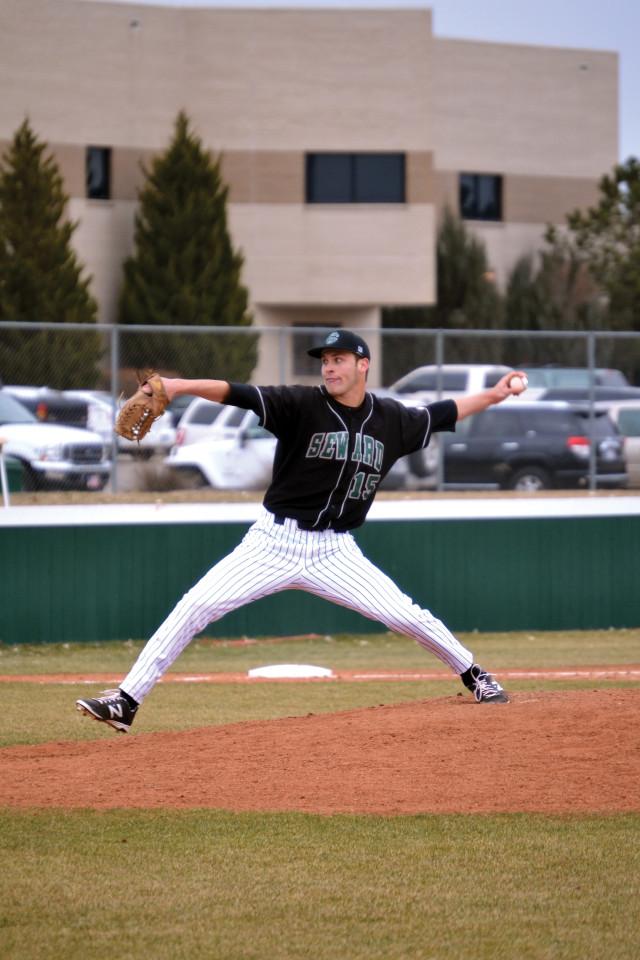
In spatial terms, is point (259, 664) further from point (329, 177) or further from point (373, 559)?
point (329, 177)

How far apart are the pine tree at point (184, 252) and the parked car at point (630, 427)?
14064 mm

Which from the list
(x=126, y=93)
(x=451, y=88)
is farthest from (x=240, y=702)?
(x=451, y=88)

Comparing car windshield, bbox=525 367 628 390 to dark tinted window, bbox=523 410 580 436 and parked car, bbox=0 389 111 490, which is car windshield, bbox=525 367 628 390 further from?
parked car, bbox=0 389 111 490

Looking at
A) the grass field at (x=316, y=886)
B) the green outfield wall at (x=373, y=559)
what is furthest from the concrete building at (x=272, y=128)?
the grass field at (x=316, y=886)

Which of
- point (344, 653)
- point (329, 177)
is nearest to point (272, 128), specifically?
point (329, 177)

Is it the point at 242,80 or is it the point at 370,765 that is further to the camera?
the point at 242,80

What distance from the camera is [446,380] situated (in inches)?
834

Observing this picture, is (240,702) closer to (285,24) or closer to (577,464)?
(577,464)

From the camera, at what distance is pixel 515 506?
17.5 m

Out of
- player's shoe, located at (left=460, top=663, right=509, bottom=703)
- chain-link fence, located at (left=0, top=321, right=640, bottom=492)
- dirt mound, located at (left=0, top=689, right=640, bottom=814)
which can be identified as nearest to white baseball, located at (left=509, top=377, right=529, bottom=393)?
player's shoe, located at (left=460, top=663, right=509, bottom=703)

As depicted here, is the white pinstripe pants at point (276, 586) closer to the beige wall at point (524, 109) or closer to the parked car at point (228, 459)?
the parked car at point (228, 459)

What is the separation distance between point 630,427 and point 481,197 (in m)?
24.3

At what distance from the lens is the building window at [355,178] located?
35.8 meters

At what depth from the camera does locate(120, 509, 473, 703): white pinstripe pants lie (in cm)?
705
